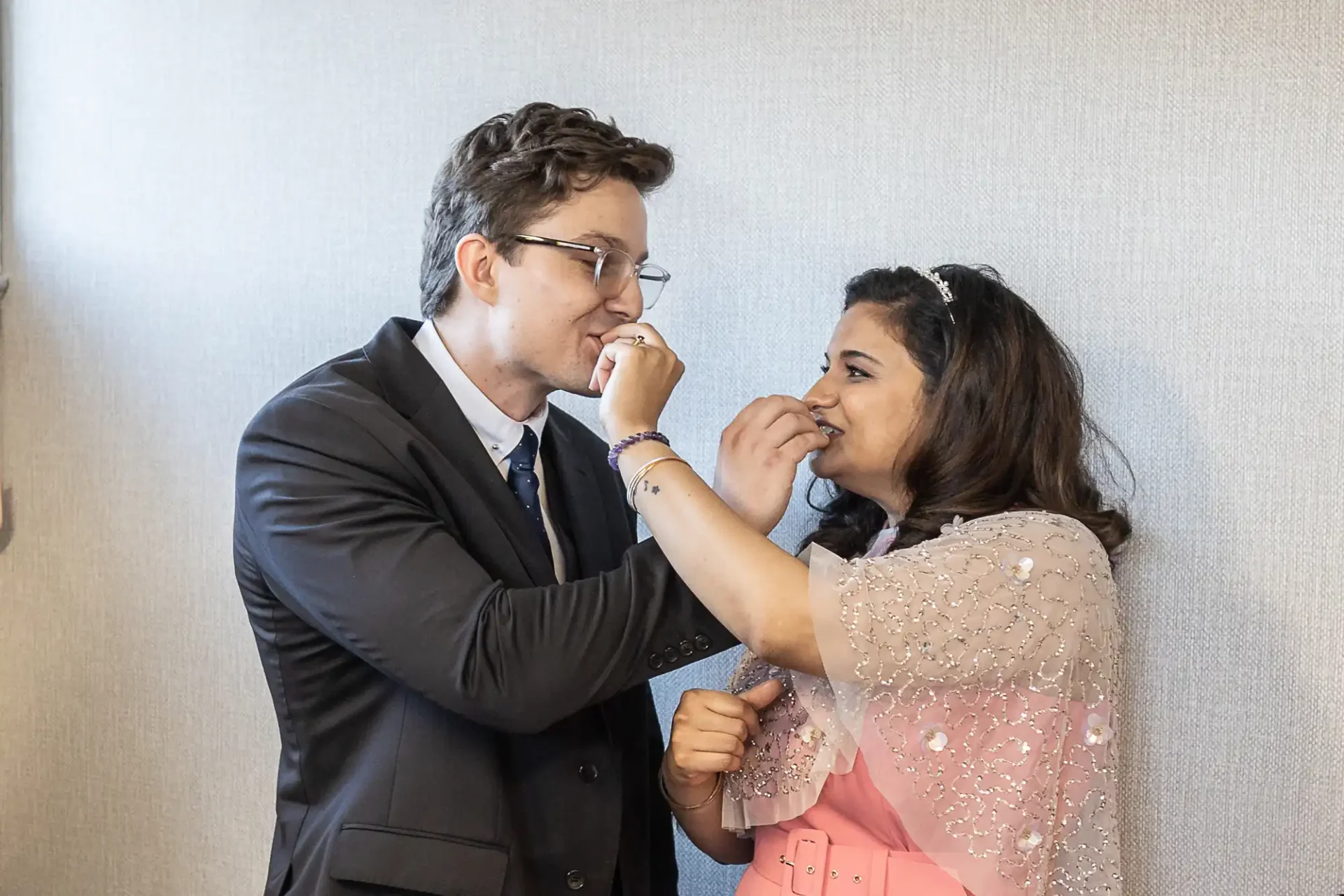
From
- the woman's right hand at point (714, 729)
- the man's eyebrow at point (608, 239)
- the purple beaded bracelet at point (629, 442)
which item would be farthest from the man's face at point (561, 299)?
the woman's right hand at point (714, 729)

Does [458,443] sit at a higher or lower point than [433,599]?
higher

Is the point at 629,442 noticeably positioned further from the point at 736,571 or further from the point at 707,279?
the point at 707,279

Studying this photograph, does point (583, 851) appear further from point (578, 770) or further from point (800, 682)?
point (800, 682)

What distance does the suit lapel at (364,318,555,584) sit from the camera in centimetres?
166

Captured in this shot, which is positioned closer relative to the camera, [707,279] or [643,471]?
[643,471]

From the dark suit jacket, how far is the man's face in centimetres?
14

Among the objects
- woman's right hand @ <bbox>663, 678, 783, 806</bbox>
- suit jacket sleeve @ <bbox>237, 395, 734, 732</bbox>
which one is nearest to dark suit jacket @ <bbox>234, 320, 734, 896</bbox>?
suit jacket sleeve @ <bbox>237, 395, 734, 732</bbox>

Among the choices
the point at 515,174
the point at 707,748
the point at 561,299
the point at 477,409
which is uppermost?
the point at 515,174

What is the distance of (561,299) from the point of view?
177 cm

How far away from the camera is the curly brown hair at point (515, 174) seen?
1.78 m

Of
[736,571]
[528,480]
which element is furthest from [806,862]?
[528,480]

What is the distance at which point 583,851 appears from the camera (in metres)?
1.62

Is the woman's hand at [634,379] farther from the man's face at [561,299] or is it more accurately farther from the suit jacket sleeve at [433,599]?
the suit jacket sleeve at [433,599]

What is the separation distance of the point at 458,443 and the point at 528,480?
0.15 m
